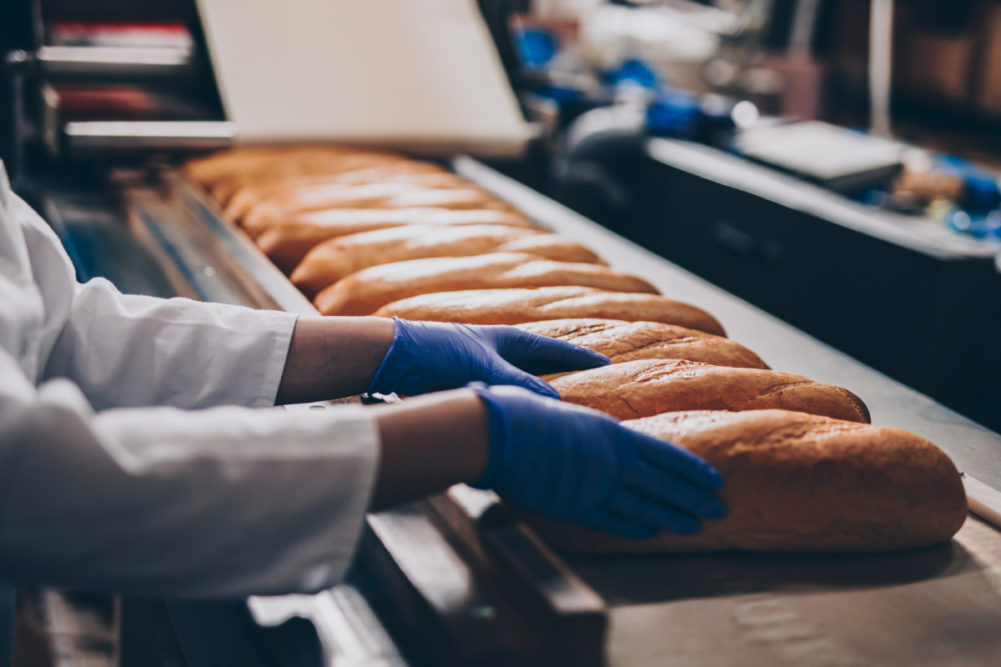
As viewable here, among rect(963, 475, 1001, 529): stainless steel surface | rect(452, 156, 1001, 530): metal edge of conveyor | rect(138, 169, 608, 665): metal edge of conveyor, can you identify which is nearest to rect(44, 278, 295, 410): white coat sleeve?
rect(138, 169, 608, 665): metal edge of conveyor

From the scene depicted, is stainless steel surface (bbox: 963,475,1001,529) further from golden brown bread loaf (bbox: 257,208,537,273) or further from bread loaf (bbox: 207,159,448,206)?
bread loaf (bbox: 207,159,448,206)

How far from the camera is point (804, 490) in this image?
1.07m

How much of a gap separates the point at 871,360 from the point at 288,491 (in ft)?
6.55

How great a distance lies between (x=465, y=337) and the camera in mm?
1225

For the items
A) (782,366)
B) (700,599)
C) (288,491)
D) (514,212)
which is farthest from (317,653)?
(514,212)

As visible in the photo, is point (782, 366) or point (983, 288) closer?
point (782, 366)

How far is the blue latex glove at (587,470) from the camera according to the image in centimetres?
94

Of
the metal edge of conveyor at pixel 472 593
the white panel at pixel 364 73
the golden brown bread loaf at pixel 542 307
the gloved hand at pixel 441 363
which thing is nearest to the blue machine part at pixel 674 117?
the white panel at pixel 364 73

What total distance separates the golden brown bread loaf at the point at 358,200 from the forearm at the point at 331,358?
0.80 metres

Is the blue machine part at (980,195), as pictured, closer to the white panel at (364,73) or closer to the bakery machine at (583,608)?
the white panel at (364,73)

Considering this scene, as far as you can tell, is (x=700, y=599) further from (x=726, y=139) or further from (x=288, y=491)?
(x=726, y=139)

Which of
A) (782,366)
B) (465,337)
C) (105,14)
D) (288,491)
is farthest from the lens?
(105,14)

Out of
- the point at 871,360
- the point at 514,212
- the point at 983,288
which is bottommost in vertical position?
the point at 871,360

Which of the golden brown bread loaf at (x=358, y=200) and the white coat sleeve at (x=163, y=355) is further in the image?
the golden brown bread loaf at (x=358, y=200)
